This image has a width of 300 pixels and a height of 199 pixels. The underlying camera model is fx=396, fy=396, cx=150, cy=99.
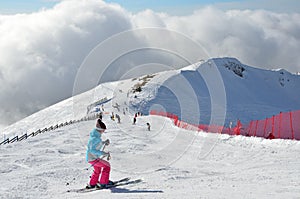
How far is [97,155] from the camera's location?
11.5 m

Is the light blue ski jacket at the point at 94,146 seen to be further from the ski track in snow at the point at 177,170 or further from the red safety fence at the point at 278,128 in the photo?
the red safety fence at the point at 278,128

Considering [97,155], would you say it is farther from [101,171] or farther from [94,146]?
[101,171]

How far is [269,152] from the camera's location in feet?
61.5

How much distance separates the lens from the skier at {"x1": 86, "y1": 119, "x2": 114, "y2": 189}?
11.5 meters

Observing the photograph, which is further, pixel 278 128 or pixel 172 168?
pixel 278 128

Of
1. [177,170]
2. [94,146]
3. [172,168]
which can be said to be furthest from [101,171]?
[172,168]

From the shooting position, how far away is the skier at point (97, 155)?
1148 centimetres

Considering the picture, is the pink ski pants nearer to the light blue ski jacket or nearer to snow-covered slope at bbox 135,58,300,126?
the light blue ski jacket

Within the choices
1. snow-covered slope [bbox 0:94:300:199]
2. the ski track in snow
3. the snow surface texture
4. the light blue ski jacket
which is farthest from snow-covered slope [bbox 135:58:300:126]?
the light blue ski jacket

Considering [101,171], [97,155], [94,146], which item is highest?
[94,146]

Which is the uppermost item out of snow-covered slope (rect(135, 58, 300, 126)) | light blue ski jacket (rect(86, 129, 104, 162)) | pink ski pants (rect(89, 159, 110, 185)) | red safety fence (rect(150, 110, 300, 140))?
snow-covered slope (rect(135, 58, 300, 126))

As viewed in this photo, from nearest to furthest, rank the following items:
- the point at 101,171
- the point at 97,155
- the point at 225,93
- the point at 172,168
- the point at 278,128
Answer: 1. the point at 97,155
2. the point at 101,171
3. the point at 172,168
4. the point at 278,128
5. the point at 225,93

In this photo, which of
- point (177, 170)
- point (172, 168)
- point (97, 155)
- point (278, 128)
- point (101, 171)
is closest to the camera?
point (97, 155)

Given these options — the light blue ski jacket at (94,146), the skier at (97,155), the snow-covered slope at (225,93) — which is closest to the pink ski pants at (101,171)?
the skier at (97,155)
